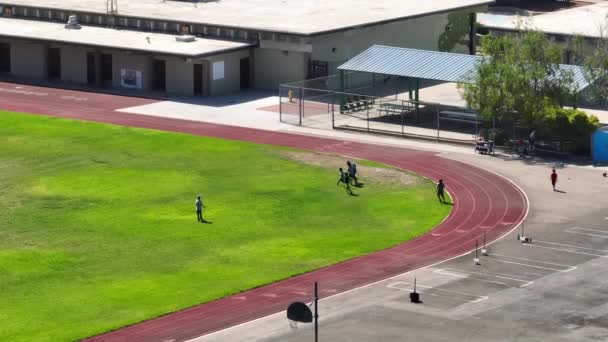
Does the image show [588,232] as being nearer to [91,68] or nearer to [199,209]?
[199,209]

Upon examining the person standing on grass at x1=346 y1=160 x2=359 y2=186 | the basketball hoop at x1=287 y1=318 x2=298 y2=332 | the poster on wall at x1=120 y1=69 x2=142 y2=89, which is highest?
the poster on wall at x1=120 y1=69 x2=142 y2=89

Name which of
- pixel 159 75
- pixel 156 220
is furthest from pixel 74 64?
Answer: pixel 156 220

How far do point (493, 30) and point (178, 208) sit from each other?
2427 inches

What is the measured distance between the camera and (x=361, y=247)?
8094 cm

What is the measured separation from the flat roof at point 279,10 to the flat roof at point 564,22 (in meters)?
4.07

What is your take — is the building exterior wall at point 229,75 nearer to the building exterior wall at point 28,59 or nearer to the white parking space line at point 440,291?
the building exterior wall at point 28,59

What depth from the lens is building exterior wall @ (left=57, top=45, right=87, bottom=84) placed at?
132 meters

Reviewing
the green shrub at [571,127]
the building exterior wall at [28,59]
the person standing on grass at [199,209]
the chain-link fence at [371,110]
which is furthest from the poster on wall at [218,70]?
the person standing on grass at [199,209]

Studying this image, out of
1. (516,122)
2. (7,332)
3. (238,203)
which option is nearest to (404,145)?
(516,122)

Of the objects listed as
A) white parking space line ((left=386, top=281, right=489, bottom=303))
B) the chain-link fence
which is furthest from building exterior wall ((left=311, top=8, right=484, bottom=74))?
white parking space line ((left=386, top=281, right=489, bottom=303))

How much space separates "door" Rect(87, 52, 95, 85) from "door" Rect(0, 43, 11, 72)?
9700 mm

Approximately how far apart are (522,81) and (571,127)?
16.2 feet

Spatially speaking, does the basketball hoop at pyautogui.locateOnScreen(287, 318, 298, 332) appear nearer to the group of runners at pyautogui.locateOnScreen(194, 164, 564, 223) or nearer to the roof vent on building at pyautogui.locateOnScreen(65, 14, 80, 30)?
the group of runners at pyautogui.locateOnScreen(194, 164, 564, 223)

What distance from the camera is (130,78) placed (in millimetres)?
129750
